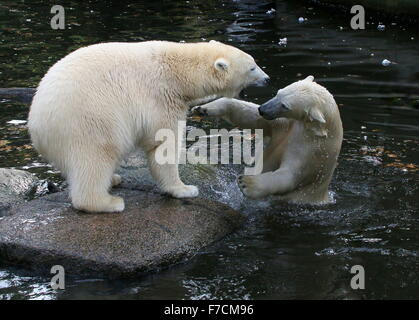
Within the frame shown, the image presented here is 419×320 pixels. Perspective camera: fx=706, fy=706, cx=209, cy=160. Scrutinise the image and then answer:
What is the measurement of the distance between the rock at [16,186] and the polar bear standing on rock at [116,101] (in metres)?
1.16

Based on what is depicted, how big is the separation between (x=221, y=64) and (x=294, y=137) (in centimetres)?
114

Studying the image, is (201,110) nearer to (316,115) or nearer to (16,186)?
(316,115)

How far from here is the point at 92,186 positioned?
4984 mm

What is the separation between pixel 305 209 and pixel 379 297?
5.32ft

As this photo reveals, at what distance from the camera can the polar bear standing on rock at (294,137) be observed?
5.70 meters

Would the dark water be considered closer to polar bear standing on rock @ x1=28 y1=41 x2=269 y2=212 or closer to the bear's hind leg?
the bear's hind leg

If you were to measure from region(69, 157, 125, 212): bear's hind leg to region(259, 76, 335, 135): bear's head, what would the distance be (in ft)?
4.68

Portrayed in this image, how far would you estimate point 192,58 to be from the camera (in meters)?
5.32

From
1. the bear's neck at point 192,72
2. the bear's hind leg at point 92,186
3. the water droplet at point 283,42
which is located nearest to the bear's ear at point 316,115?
the bear's neck at point 192,72

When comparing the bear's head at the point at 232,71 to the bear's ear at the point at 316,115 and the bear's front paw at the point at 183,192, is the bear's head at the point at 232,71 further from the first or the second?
the bear's front paw at the point at 183,192

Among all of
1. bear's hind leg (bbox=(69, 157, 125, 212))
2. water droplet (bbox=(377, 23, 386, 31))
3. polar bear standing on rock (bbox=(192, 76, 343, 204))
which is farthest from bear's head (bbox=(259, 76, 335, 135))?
water droplet (bbox=(377, 23, 386, 31))
